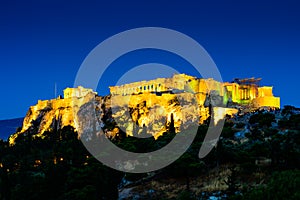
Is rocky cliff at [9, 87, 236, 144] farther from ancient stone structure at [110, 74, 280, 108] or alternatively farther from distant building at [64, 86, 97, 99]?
distant building at [64, 86, 97, 99]

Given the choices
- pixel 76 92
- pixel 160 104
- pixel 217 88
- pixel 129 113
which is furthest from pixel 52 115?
pixel 217 88

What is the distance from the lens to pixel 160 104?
69.4m

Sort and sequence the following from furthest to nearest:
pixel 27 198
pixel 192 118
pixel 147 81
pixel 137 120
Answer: pixel 147 81 < pixel 137 120 < pixel 192 118 < pixel 27 198

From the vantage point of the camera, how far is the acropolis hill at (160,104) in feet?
215

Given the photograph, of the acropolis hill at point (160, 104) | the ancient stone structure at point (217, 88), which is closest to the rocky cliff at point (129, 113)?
the acropolis hill at point (160, 104)

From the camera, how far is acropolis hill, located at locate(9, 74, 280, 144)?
65.6m

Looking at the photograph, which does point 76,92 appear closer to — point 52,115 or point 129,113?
point 52,115

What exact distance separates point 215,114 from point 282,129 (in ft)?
106

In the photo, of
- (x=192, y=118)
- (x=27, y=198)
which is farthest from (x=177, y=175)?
(x=192, y=118)

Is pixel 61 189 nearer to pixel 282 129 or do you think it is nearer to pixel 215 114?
pixel 282 129

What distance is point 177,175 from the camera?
2067cm

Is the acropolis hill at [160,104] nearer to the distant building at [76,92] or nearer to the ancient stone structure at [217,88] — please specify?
the ancient stone structure at [217,88]

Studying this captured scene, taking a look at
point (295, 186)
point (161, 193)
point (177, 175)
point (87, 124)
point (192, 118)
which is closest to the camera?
point (295, 186)

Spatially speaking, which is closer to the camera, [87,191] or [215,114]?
[87,191]
